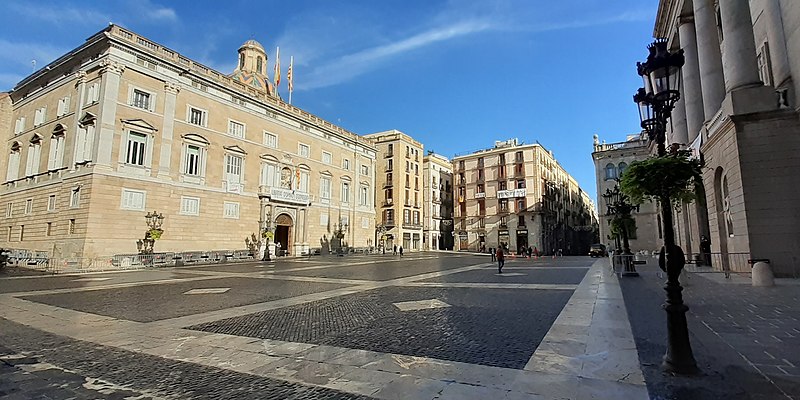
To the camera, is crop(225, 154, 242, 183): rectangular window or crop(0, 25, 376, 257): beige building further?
crop(225, 154, 242, 183): rectangular window

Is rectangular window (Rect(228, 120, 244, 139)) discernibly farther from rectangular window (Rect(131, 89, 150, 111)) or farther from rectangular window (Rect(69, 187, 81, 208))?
rectangular window (Rect(69, 187, 81, 208))

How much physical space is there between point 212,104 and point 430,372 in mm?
33810

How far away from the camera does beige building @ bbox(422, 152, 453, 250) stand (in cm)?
6481

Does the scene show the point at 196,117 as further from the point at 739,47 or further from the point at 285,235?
the point at 739,47

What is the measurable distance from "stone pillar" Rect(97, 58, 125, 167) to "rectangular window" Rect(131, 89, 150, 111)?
1316 millimetres

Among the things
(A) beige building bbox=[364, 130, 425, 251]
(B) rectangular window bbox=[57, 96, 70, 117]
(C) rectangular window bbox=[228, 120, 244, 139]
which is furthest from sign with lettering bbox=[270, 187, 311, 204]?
(A) beige building bbox=[364, 130, 425, 251]

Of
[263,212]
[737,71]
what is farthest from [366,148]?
[737,71]

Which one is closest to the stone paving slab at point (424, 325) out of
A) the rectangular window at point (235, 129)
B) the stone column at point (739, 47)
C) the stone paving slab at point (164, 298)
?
the stone paving slab at point (164, 298)

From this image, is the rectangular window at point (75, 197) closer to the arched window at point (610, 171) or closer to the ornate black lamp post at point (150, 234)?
the ornate black lamp post at point (150, 234)

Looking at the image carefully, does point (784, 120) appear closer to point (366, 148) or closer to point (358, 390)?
point (358, 390)

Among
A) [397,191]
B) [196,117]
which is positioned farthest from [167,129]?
[397,191]

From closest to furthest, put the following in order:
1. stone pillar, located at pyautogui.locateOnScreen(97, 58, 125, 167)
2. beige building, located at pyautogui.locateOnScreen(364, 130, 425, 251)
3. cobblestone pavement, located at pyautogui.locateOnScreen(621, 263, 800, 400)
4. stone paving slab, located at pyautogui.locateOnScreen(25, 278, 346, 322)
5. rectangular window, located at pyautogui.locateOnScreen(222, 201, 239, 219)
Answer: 1. cobblestone pavement, located at pyautogui.locateOnScreen(621, 263, 800, 400)
2. stone paving slab, located at pyautogui.locateOnScreen(25, 278, 346, 322)
3. stone pillar, located at pyautogui.locateOnScreen(97, 58, 125, 167)
4. rectangular window, located at pyautogui.locateOnScreen(222, 201, 239, 219)
5. beige building, located at pyautogui.locateOnScreen(364, 130, 425, 251)

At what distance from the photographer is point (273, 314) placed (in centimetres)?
806

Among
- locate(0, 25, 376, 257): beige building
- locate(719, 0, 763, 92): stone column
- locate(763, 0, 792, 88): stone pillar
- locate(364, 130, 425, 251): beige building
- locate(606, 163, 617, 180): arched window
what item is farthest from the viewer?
locate(364, 130, 425, 251): beige building
